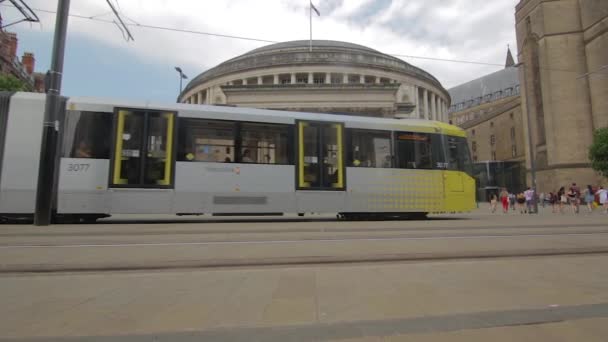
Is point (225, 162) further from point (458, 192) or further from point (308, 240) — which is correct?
point (458, 192)

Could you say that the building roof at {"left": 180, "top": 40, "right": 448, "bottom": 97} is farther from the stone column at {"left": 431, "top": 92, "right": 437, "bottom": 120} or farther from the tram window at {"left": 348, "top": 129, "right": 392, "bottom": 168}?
the tram window at {"left": 348, "top": 129, "right": 392, "bottom": 168}

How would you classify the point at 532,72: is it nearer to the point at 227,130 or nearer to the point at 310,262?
the point at 227,130

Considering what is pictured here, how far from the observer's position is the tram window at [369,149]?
428 inches

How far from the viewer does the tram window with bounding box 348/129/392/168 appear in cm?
1088

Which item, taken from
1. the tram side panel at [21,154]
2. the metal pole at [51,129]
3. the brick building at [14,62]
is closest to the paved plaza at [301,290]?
the metal pole at [51,129]

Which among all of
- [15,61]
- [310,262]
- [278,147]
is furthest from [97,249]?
[15,61]

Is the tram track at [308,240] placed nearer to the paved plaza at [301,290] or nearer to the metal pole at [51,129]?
the paved plaza at [301,290]

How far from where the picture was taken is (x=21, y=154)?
8680 millimetres

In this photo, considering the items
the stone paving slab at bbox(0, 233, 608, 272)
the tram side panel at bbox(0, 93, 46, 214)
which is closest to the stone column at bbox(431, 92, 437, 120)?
the stone paving slab at bbox(0, 233, 608, 272)

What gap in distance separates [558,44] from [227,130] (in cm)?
5490

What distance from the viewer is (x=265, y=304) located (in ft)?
9.07

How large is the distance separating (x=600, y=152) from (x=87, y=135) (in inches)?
1726

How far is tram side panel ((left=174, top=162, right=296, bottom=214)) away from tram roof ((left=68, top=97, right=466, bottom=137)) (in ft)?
4.91

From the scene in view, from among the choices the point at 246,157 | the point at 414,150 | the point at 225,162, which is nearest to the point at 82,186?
→ the point at 225,162
